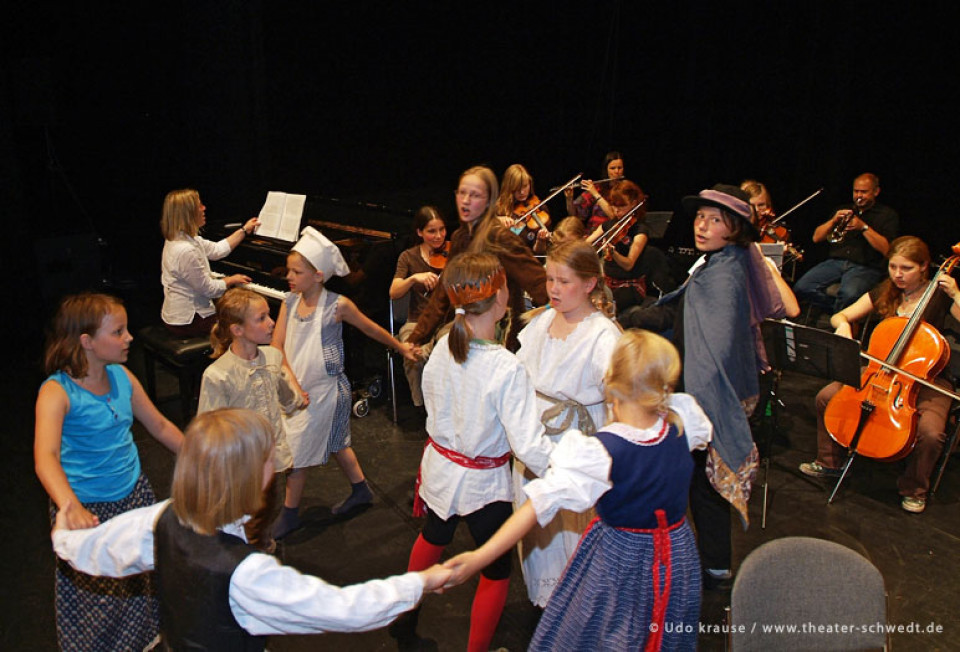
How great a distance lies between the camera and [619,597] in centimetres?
207

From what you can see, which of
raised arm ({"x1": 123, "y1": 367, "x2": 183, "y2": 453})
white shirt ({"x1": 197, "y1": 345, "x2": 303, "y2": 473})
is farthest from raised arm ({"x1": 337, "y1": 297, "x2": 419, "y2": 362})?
raised arm ({"x1": 123, "y1": 367, "x2": 183, "y2": 453})

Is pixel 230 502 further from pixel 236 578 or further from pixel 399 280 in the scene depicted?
pixel 399 280

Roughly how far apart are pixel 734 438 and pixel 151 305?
594 centimetres

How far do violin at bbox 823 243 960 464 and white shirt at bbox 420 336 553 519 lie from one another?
2.19 metres

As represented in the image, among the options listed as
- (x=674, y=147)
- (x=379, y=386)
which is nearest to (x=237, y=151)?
(x=379, y=386)

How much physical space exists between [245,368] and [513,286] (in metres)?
1.27

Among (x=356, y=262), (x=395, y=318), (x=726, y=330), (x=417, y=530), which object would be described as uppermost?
(x=726, y=330)

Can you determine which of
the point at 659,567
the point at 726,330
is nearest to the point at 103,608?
the point at 659,567

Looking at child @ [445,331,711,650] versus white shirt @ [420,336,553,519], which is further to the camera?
white shirt @ [420,336,553,519]

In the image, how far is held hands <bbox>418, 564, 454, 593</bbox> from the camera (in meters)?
1.78

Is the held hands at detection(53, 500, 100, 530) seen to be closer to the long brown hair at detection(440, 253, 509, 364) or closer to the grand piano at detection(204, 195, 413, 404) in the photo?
the long brown hair at detection(440, 253, 509, 364)

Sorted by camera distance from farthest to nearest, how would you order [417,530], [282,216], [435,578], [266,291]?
1. [282,216]
2. [266,291]
3. [417,530]
4. [435,578]

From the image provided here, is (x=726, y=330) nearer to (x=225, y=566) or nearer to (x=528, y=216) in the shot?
(x=225, y=566)

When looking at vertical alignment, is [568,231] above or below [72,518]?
above
